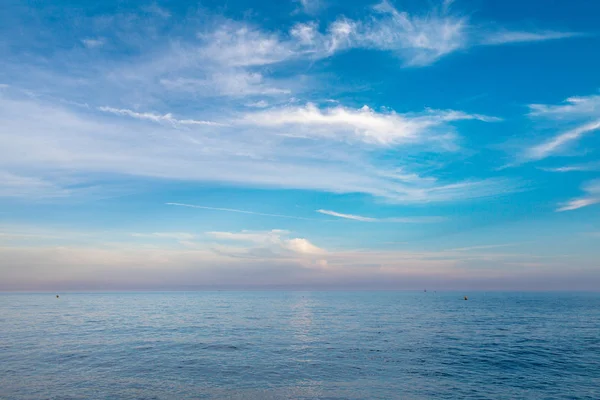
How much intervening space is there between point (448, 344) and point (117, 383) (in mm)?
45455

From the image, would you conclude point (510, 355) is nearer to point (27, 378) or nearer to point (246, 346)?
point (246, 346)

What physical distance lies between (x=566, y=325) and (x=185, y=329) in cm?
8195

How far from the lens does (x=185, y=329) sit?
73938 mm

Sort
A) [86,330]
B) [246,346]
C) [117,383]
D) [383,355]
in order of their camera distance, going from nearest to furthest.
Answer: [117,383] < [383,355] < [246,346] < [86,330]

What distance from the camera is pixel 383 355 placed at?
47.5m

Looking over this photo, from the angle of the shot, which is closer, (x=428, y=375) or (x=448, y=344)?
(x=428, y=375)

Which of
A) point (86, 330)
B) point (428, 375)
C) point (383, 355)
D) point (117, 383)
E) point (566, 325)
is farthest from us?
point (566, 325)

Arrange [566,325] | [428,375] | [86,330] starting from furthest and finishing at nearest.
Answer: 1. [566,325]
2. [86,330]
3. [428,375]

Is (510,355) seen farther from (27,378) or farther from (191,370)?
(27,378)

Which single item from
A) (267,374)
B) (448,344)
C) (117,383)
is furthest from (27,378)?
(448,344)

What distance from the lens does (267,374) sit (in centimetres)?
3903

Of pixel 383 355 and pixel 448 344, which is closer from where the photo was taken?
pixel 383 355

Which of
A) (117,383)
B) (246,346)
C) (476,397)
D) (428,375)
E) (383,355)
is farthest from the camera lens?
(246,346)

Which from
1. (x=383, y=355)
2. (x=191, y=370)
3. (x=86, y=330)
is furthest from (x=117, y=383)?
(x=86, y=330)
